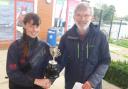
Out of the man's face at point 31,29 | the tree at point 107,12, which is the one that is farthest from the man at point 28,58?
the tree at point 107,12

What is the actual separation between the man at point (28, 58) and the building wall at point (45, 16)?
7.96 m

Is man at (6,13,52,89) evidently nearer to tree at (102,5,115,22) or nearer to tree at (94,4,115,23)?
tree at (94,4,115,23)

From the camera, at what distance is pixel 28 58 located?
264 centimetres

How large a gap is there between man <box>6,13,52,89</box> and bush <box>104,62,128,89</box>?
3236 millimetres

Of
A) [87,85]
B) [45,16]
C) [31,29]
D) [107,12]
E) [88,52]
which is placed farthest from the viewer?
[107,12]

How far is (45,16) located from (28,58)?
8348 mm

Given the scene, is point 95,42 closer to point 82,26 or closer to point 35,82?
point 82,26

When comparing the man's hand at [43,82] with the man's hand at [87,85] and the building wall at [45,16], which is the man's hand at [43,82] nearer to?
the man's hand at [87,85]

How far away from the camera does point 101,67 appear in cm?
281

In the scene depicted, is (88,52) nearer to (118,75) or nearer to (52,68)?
(52,68)

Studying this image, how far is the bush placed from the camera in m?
5.57

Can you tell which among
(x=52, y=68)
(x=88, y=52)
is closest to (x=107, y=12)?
(x=88, y=52)

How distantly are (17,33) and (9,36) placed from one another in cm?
35

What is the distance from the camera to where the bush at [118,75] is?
5.57 meters
